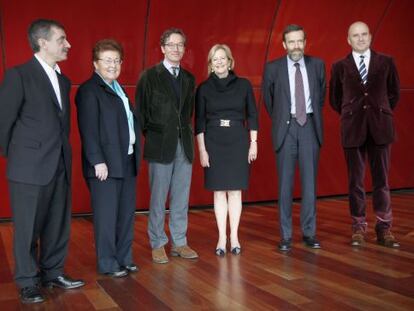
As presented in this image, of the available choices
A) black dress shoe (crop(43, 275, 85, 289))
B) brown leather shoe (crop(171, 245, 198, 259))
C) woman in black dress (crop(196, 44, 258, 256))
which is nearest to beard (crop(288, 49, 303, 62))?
woman in black dress (crop(196, 44, 258, 256))

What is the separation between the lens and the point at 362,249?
159 inches

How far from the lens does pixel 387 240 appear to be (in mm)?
4148

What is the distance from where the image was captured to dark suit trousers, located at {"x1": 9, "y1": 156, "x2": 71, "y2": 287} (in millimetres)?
2912

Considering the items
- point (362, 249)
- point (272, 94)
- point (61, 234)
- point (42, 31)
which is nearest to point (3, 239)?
point (61, 234)

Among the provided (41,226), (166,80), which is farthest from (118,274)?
(166,80)

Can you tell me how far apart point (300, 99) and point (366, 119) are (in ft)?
2.08

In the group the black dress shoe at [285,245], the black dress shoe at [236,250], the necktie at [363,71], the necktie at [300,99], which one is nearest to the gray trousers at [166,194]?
the black dress shoe at [236,250]

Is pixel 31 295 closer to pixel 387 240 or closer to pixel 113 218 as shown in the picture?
pixel 113 218

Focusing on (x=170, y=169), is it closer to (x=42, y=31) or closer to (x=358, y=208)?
(x=42, y=31)

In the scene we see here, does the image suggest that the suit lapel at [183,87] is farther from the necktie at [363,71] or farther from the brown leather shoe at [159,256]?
the necktie at [363,71]

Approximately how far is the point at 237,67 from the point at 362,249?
10.9 feet

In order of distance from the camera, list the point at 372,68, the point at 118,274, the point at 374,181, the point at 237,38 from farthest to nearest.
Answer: the point at 237,38 → the point at 374,181 → the point at 372,68 → the point at 118,274

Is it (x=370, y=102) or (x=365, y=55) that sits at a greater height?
(x=365, y=55)

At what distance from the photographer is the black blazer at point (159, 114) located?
3719mm
